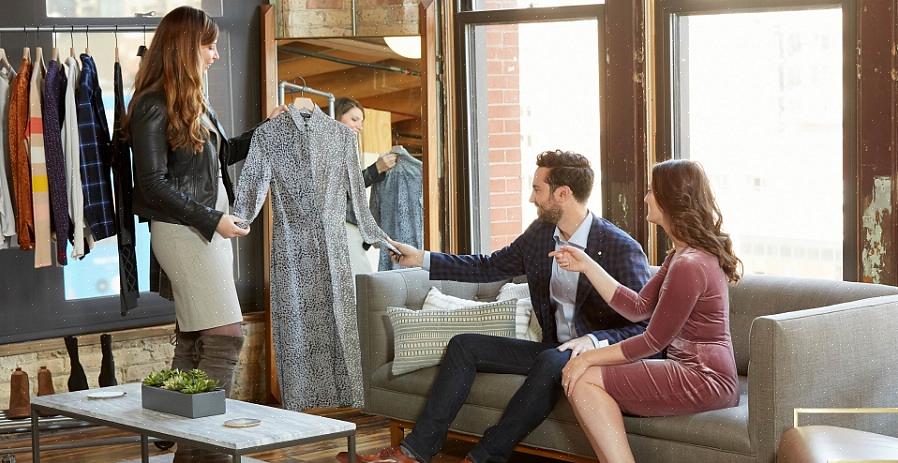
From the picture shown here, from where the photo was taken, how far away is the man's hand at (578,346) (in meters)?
3.80

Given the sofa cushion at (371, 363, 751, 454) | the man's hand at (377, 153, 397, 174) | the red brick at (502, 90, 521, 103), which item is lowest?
the sofa cushion at (371, 363, 751, 454)

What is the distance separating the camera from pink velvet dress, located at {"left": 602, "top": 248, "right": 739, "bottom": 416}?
11.1 ft

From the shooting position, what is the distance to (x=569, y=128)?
5.12m

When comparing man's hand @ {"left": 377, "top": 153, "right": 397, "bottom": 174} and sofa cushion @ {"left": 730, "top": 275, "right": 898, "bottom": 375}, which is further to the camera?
man's hand @ {"left": 377, "top": 153, "right": 397, "bottom": 174}

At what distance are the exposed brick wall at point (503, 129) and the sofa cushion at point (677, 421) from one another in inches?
53.1

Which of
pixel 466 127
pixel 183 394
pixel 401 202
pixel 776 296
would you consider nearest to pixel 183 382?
pixel 183 394

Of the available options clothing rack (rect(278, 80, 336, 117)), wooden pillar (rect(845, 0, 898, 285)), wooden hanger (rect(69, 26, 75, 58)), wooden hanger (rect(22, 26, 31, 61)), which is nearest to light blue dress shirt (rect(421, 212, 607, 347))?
wooden pillar (rect(845, 0, 898, 285))

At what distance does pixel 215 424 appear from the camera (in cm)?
322

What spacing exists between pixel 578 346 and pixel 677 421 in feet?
1.45

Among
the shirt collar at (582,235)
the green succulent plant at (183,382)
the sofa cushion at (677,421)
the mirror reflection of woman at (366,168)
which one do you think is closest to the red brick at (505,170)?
the mirror reflection of woman at (366,168)

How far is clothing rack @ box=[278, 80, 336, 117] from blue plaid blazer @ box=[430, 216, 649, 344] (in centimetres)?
129

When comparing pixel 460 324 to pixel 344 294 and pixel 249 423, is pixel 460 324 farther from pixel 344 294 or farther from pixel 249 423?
pixel 249 423

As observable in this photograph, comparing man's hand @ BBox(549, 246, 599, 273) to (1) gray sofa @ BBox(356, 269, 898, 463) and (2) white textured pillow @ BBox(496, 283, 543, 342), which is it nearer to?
(1) gray sofa @ BBox(356, 269, 898, 463)

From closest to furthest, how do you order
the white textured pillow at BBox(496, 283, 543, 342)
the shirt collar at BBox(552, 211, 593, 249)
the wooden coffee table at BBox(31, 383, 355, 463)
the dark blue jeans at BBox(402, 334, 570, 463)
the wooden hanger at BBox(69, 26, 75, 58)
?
the wooden coffee table at BBox(31, 383, 355, 463), the dark blue jeans at BBox(402, 334, 570, 463), the shirt collar at BBox(552, 211, 593, 249), the white textured pillow at BBox(496, 283, 543, 342), the wooden hanger at BBox(69, 26, 75, 58)
